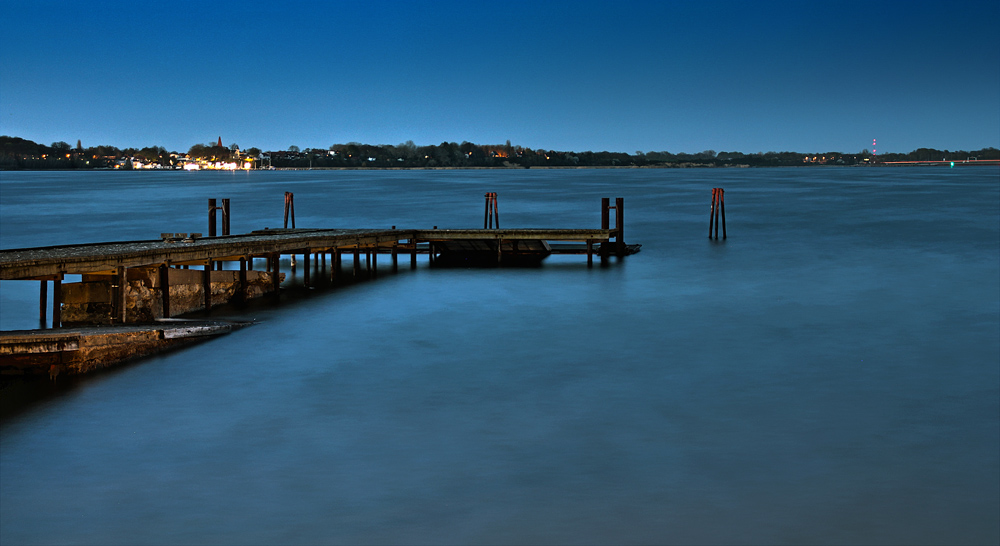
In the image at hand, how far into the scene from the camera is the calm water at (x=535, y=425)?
30.0 ft

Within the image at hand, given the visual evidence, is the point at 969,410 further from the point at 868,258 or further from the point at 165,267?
the point at 868,258

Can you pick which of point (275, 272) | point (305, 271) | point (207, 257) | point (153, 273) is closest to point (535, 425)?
point (153, 273)

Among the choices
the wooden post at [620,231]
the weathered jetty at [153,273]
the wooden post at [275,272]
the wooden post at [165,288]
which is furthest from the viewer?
the wooden post at [620,231]

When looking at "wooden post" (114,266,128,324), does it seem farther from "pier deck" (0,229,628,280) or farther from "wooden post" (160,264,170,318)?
"wooden post" (160,264,170,318)

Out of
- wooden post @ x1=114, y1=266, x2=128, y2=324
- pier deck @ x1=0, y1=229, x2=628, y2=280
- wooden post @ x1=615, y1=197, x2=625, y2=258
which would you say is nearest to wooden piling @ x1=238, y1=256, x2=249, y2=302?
pier deck @ x1=0, y1=229, x2=628, y2=280

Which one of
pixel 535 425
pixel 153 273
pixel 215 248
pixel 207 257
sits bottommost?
pixel 535 425

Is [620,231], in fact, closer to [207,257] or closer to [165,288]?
[207,257]

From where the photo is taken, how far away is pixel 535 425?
491 inches

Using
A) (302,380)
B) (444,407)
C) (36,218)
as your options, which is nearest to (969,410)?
(444,407)

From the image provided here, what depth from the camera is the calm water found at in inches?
360

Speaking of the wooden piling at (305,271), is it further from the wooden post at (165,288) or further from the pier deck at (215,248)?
the wooden post at (165,288)

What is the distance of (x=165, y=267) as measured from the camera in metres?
18.0

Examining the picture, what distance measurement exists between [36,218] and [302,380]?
52970 millimetres

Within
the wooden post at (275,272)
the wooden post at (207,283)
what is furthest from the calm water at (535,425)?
the wooden post at (275,272)
